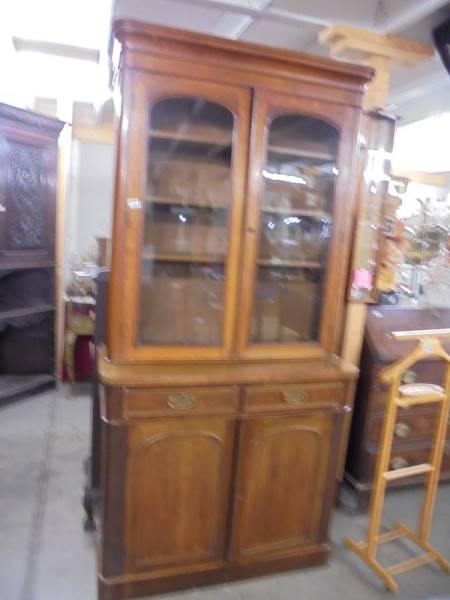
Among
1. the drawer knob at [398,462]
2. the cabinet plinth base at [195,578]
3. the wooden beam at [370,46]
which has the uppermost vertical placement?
the wooden beam at [370,46]

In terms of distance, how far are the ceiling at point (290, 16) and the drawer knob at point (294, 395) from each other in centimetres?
146

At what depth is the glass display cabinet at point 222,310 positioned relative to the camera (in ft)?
5.58

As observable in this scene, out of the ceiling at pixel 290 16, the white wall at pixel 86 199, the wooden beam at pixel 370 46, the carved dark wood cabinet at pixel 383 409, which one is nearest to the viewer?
the ceiling at pixel 290 16

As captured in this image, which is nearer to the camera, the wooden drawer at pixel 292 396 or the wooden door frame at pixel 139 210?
the wooden door frame at pixel 139 210

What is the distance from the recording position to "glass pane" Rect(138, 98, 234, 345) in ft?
5.83

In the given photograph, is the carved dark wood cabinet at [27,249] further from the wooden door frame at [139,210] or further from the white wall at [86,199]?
the wooden door frame at [139,210]

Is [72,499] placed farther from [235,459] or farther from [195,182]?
[195,182]

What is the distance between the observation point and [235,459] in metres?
1.88

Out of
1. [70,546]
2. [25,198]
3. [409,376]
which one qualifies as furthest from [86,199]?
[409,376]

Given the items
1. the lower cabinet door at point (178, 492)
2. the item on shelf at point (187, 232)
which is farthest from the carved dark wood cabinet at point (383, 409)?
the item on shelf at point (187, 232)

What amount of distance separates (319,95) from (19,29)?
6.60 feet

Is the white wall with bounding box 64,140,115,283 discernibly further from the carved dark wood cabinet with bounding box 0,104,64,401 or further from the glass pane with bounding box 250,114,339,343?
the glass pane with bounding box 250,114,339,343

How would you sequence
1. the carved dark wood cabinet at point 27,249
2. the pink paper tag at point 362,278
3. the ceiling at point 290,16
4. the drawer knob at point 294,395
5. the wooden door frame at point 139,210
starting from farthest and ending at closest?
the carved dark wood cabinet at point 27,249 < the pink paper tag at point 362,278 < the ceiling at point 290,16 < the drawer knob at point 294,395 < the wooden door frame at point 139,210

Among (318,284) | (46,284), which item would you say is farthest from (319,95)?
(46,284)
